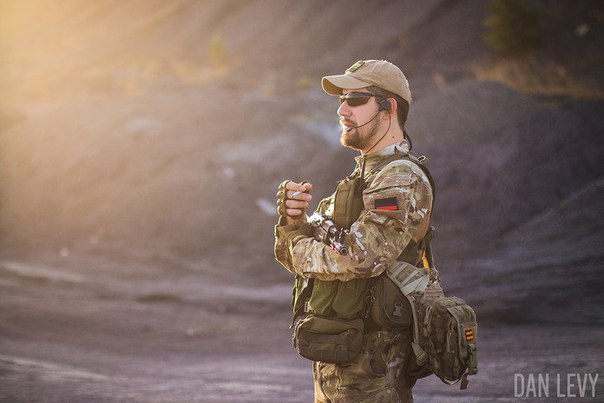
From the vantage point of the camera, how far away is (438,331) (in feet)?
10.1

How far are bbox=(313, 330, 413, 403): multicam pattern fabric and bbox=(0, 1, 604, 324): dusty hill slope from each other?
717cm

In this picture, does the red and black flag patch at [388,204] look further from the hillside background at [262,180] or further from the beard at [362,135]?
the hillside background at [262,180]

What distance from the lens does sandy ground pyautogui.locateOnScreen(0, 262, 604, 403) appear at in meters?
6.58

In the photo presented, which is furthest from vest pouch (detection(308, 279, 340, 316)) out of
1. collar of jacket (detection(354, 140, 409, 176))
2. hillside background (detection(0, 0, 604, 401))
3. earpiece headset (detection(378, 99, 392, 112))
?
hillside background (detection(0, 0, 604, 401))

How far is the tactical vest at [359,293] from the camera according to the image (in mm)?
3068

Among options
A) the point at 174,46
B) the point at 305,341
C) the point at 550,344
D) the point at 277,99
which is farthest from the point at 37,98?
the point at 305,341

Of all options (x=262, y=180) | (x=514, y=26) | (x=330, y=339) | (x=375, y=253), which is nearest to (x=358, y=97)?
(x=375, y=253)

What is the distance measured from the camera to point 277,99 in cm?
2206

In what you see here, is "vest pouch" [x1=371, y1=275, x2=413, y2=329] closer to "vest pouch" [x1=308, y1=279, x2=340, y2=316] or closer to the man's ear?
"vest pouch" [x1=308, y1=279, x2=340, y2=316]

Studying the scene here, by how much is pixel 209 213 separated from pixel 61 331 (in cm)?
616

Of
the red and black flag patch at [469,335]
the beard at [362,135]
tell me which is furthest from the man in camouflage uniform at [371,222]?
the red and black flag patch at [469,335]

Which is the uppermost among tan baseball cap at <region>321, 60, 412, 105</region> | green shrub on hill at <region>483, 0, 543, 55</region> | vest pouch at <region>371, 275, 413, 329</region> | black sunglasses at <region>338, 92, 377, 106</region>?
green shrub on hill at <region>483, 0, 543, 55</region>

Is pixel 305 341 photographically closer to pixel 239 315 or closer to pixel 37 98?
pixel 239 315

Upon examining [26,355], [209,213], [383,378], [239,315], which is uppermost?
[209,213]
